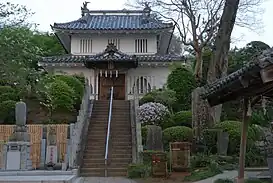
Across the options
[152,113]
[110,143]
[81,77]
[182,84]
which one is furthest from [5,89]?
[182,84]

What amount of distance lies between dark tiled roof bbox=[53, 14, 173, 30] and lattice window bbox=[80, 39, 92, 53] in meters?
1.11

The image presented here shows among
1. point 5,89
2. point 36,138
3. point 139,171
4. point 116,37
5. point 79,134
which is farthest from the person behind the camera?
point 116,37

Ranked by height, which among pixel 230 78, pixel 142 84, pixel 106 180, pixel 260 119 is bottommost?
pixel 106 180

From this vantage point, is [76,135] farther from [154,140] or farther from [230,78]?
[230,78]

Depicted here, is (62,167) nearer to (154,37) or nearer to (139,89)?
(139,89)

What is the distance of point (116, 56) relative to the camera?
28.7 m

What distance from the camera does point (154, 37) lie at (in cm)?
3177

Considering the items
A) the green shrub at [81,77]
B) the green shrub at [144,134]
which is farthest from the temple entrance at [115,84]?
the green shrub at [144,134]

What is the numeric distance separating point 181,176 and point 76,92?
1279 cm

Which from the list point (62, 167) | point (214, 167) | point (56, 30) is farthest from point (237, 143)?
point (56, 30)

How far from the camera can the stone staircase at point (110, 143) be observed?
1620 centimetres

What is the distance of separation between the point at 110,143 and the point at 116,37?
15166 millimetres

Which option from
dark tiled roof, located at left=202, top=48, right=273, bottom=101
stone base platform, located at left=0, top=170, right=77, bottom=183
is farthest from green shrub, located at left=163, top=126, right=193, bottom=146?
dark tiled roof, located at left=202, top=48, right=273, bottom=101

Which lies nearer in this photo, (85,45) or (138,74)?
(138,74)
